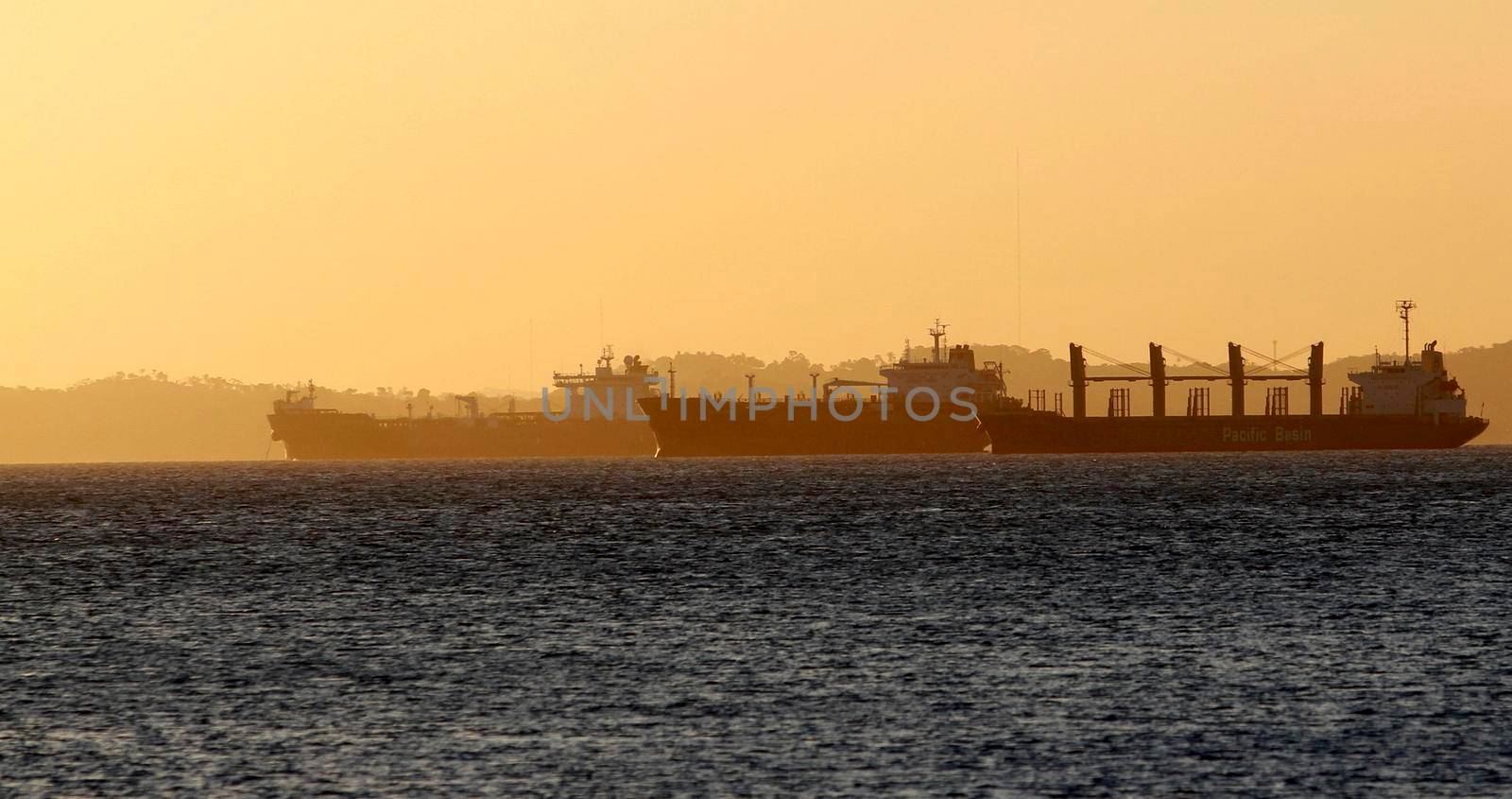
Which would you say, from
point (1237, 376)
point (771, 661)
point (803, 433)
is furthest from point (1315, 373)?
point (771, 661)

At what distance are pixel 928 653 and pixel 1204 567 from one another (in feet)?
65.4

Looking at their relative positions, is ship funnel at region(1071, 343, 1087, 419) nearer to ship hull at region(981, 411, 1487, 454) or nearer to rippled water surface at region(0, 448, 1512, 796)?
ship hull at region(981, 411, 1487, 454)

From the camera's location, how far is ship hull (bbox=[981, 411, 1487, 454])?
162125 millimetres

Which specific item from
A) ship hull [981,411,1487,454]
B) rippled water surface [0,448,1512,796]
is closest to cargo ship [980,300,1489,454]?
ship hull [981,411,1487,454]

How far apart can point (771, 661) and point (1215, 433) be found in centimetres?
14232

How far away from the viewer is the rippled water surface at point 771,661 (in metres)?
19.8

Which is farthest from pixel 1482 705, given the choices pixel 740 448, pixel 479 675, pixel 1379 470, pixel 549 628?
pixel 740 448

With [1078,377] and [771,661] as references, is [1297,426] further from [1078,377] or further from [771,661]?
[771,661]

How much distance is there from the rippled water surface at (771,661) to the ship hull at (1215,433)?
95315 mm

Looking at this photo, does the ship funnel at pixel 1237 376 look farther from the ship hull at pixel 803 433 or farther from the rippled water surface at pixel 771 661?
the rippled water surface at pixel 771 661

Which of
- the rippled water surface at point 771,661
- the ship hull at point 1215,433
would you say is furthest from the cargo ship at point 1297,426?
the rippled water surface at point 771,661

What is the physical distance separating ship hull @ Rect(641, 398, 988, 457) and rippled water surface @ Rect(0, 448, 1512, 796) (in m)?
112

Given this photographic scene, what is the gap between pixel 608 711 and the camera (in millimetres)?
23797

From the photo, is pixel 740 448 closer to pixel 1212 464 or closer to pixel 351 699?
pixel 1212 464
